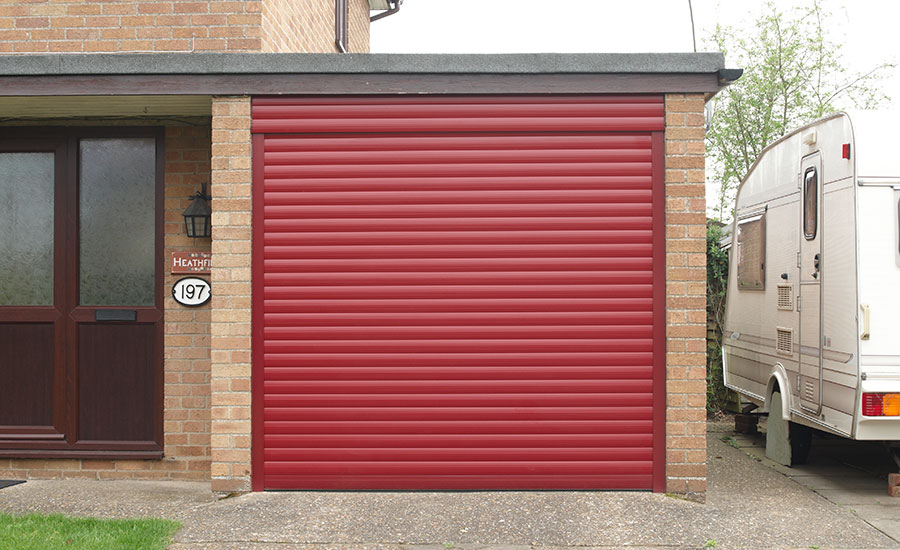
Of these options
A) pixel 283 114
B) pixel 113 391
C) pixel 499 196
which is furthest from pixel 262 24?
pixel 113 391

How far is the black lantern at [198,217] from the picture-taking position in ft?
21.7

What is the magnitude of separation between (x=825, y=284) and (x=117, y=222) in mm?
5910

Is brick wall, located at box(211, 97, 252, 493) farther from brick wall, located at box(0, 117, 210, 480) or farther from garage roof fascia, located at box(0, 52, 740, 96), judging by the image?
brick wall, located at box(0, 117, 210, 480)

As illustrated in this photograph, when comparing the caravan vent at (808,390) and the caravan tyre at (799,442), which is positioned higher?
the caravan vent at (808,390)

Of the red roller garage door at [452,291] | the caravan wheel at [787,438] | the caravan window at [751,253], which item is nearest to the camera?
the red roller garage door at [452,291]

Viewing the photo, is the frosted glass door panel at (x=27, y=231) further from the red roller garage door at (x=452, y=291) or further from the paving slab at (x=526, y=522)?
the paving slab at (x=526, y=522)

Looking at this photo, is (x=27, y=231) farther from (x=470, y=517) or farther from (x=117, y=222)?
(x=470, y=517)

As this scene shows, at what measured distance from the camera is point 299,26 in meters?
8.10

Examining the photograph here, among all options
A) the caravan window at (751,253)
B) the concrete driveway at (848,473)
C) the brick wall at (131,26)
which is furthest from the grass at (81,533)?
the caravan window at (751,253)

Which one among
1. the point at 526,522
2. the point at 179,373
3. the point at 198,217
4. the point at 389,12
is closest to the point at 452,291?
the point at 526,522

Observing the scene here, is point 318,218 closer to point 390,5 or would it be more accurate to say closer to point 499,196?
point 499,196

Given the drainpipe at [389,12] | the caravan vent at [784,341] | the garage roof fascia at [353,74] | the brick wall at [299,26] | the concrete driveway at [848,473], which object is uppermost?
the drainpipe at [389,12]

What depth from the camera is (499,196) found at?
6.12 metres

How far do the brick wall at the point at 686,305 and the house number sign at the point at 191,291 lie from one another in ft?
12.2
